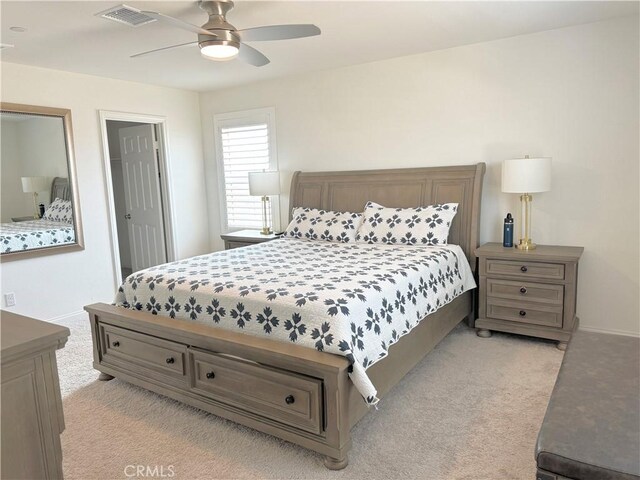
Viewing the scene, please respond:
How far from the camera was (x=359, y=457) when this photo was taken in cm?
224

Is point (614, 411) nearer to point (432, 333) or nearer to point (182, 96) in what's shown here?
point (432, 333)

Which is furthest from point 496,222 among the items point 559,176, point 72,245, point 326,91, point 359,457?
point 72,245

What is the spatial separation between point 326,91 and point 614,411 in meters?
4.03

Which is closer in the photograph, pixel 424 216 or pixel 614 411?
pixel 614 411

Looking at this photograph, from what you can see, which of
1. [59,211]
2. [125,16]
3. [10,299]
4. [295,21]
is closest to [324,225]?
[295,21]

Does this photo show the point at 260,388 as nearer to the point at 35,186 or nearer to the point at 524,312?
the point at 524,312

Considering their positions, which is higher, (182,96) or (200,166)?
(182,96)

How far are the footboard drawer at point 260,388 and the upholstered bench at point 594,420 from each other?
3.33 ft

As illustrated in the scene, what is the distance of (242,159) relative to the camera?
5582 mm

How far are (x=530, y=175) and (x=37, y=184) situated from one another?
448 cm

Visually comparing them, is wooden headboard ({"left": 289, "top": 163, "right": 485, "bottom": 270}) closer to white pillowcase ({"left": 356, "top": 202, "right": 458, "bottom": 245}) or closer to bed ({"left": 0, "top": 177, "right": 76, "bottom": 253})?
white pillowcase ({"left": 356, "top": 202, "right": 458, "bottom": 245})

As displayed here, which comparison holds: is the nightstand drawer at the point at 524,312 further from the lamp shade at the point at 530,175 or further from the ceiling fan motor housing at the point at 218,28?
the ceiling fan motor housing at the point at 218,28

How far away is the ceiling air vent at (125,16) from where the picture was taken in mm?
2762

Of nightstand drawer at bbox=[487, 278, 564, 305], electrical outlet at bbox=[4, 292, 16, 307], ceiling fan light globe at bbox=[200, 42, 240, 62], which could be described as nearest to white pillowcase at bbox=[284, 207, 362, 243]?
nightstand drawer at bbox=[487, 278, 564, 305]
